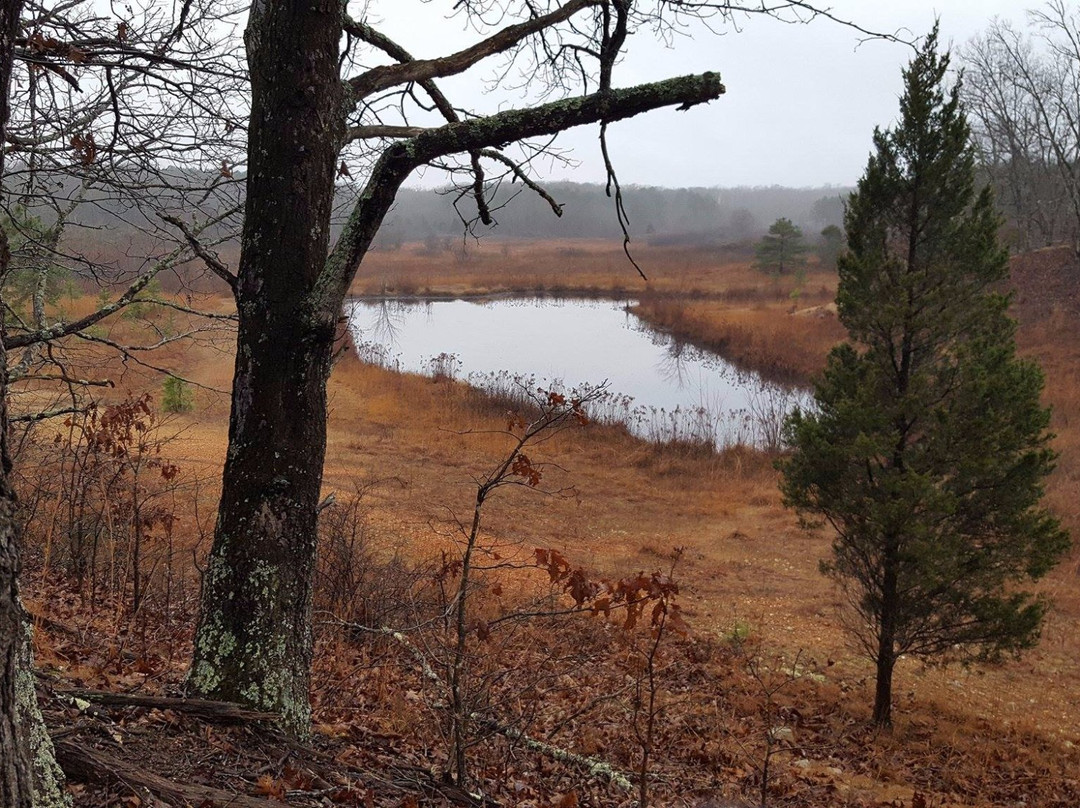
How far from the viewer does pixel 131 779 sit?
8.05 feet

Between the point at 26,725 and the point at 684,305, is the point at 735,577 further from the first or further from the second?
the point at 684,305

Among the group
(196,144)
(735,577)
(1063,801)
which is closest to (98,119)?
(196,144)

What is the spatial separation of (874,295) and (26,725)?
25.3 ft

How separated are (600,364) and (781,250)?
72.0ft

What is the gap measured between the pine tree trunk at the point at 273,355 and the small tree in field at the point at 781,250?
45.4 meters

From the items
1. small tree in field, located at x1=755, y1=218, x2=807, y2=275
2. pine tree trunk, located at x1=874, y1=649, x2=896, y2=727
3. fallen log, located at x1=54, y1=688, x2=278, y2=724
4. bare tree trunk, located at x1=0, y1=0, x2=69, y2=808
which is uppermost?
small tree in field, located at x1=755, y1=218, x2=807, y2=275

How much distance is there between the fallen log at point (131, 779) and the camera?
7.97 ft

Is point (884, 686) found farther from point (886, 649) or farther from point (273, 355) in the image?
point (273, 355)

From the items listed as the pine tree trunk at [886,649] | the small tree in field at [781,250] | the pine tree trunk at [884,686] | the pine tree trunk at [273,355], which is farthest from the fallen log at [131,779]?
the small tree in field at [781,250]

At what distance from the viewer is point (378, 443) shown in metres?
18.0

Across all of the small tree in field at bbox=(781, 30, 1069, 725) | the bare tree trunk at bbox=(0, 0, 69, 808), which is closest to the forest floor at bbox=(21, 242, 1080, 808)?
the bare tree trunk at bbox=(0, 0, 69, 808)

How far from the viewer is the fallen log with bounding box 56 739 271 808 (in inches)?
95.7

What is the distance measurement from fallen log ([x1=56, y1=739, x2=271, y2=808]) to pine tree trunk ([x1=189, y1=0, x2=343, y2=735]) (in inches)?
21.4

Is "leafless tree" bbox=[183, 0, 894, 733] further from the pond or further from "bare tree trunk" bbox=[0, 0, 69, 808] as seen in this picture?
the pond
